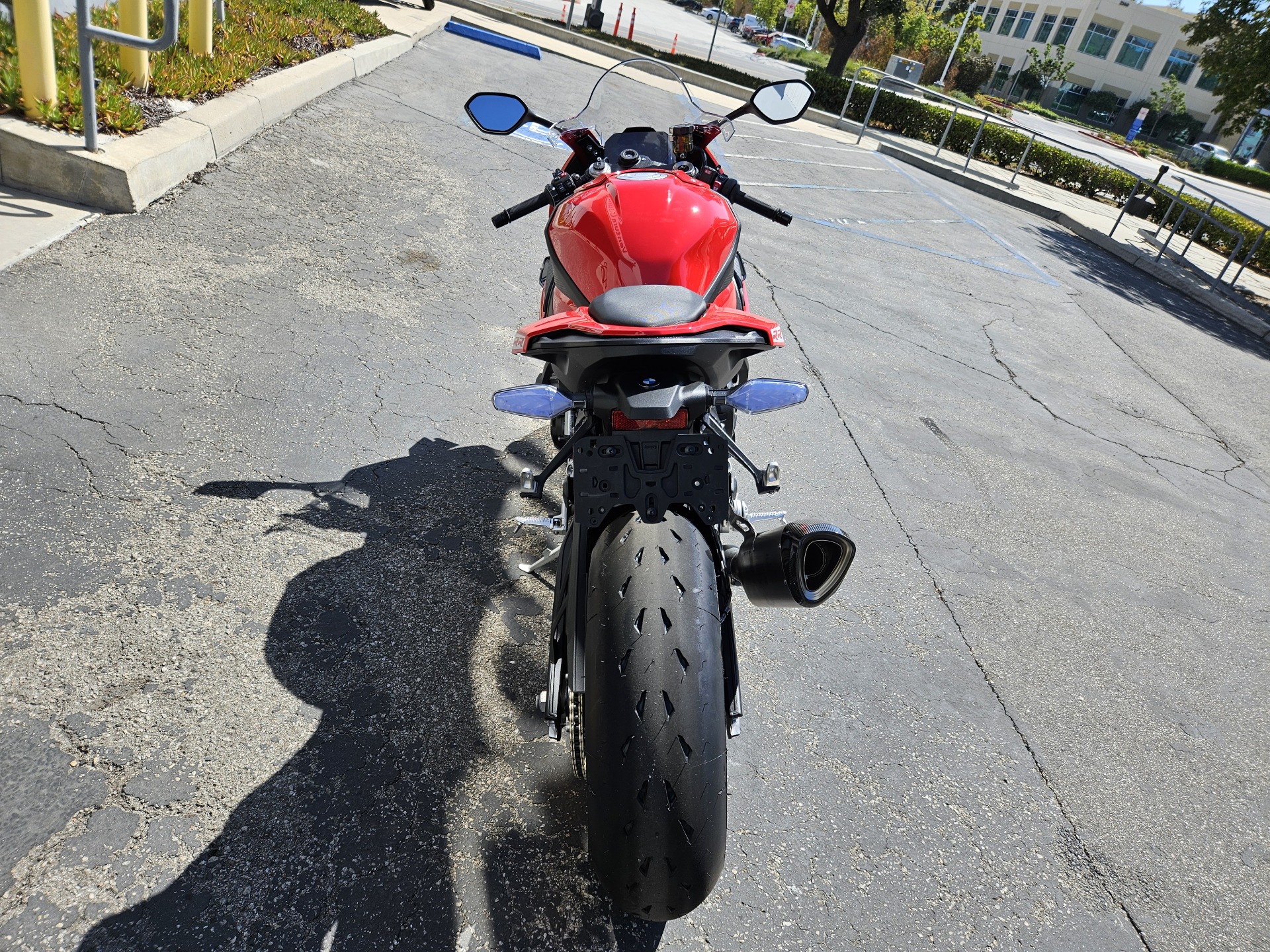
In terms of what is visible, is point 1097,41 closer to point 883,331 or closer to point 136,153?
point 883,331

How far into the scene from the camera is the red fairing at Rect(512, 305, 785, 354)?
188 centimetres

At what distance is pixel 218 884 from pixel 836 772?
1.91 metres

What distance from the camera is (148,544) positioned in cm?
285

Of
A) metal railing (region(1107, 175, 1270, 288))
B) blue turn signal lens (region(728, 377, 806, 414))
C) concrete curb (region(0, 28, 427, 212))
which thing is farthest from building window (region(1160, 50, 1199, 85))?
blue turn signal lens (region(728, 377, 806, 414))

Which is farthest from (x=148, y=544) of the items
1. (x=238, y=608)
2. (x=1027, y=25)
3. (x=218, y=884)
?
(x=1027, y=25)

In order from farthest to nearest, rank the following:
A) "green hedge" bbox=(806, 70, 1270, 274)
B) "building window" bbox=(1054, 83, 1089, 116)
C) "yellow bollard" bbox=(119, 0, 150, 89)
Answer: "building window" bbox=(1054, 83, 1089, 116) < "green hedge" bbox=(806, 70, 1270, 274) < "yellow bollard" bbox=(119, 0, 150, 89)

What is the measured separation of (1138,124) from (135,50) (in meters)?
66.0

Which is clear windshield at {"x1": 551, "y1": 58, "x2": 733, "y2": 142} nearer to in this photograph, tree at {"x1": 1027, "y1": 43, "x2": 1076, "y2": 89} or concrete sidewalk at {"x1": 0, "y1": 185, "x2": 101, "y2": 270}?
concrete sidewalk at {"x1": 0, "y1": 185, "x2": 101, "y2": 270}

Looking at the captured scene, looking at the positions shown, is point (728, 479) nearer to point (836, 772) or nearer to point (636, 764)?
point (636, 764)

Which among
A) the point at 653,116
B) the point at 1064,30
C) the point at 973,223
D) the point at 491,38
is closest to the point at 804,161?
the point at 973,223

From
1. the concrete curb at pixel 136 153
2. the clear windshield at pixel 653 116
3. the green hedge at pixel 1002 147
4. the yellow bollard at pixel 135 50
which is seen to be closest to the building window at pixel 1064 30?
the green hedge at pixel 1002 147

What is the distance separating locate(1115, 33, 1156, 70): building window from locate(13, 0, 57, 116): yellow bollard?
78.8 metres

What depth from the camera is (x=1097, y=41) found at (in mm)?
63812

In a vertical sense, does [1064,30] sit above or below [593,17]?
above
